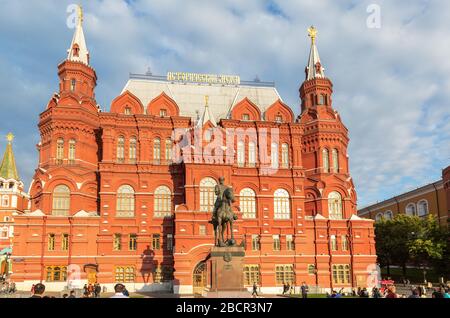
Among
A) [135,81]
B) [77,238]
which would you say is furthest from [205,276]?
[135,81]

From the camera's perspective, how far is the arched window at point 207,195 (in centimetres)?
4816

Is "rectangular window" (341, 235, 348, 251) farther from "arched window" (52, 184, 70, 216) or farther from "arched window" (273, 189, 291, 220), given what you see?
"arched window" (52, 184, 70, 216)

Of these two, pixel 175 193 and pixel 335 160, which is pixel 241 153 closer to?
pixel 175 193

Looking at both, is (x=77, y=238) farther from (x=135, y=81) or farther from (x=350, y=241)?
(x=350, y=241)

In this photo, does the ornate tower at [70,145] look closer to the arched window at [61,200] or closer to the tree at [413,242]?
the arched window at [61,200]

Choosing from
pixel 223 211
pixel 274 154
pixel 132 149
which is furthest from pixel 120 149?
pixel 223 211

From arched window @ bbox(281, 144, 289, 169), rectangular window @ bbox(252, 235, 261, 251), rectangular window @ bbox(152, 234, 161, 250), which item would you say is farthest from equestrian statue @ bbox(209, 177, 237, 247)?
arched window @ bbox(281, 144, 289, 169)

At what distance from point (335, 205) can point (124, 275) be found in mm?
25099

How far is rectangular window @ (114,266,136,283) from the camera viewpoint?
47812mm

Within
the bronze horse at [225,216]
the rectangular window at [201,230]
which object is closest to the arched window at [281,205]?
the rectangular window at [201,230]

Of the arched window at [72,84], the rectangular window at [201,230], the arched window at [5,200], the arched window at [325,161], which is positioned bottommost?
the rectangular window at [201,230]

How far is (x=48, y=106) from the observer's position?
52.9m

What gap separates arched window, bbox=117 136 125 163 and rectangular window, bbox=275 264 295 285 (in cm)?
2107
